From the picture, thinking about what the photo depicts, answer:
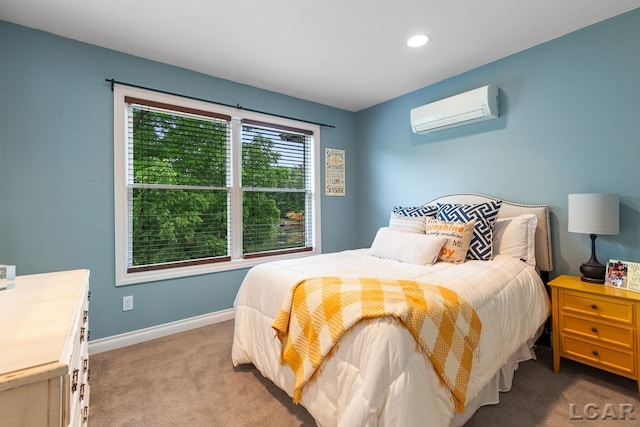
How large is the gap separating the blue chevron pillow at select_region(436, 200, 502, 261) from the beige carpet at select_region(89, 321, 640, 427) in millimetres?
859

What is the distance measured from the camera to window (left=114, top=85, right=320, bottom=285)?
8.46 feet

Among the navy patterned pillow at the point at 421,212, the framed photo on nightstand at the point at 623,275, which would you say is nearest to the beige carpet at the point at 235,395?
the framed photo on nightstand at the point at 623,275

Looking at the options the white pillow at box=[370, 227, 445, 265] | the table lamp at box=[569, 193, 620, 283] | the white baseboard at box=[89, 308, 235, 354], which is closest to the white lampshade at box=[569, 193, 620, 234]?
the table lamp at box=[569, 193, 620, 283]

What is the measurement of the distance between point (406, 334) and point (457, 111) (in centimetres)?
246

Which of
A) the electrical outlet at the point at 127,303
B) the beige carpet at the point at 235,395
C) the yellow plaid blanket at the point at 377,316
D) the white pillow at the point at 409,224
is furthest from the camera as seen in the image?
the white pillow at the point at 409,224

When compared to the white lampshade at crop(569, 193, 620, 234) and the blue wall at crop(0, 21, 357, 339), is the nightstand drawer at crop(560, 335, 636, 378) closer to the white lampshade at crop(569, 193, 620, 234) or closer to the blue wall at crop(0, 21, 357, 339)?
the white lampshade at crop(569, 193, 620, 234)

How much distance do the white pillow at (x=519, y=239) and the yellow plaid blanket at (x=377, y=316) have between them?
1180 millimetres

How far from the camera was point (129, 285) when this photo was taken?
254 centimetres

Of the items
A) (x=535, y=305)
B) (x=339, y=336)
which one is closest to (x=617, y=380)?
(x=535, y=305)

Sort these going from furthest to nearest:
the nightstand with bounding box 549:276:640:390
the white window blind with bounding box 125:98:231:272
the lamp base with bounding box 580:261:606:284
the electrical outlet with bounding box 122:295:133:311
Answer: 1. the white window blind with bounding box 125:98:231:272
2. the electrical outlet with bounding box 122:295:133:311
3. the lamp base with bounding box 580:261:606:284
4. the nightstand with bounding box 549:276:640:390

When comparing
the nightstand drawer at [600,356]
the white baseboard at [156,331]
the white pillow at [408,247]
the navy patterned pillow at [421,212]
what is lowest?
the white baseboard at [156,331]

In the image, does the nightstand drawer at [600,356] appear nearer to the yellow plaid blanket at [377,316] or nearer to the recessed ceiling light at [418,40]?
the yellow plaid blanket at [377,316]

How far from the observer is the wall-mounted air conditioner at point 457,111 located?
2693 mm

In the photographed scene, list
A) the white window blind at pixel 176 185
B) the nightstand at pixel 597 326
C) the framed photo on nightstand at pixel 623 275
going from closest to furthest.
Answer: the nightstand at pixel 597 326, the framed photo on nightstand at pixel 623 275, the white window blind at pixel 176 185
